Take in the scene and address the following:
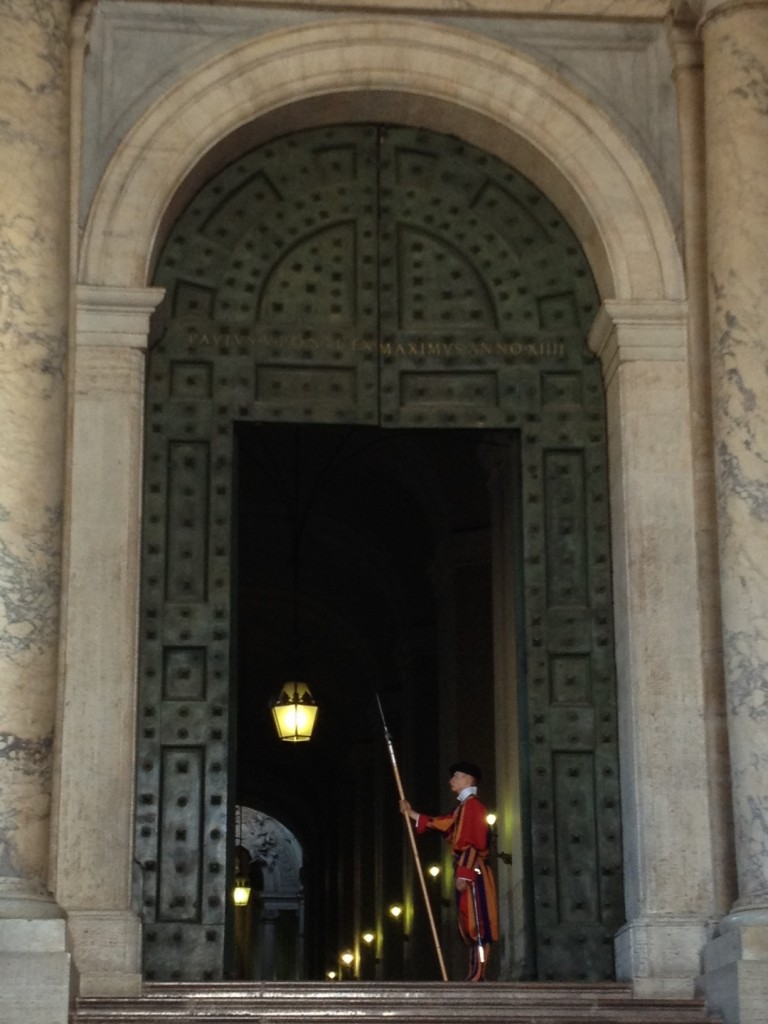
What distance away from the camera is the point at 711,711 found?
35.7 feet

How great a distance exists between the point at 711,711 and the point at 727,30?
3.71 m

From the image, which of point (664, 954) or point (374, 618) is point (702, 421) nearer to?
point (664, 954)

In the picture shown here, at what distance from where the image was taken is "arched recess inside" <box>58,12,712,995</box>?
11211 mm

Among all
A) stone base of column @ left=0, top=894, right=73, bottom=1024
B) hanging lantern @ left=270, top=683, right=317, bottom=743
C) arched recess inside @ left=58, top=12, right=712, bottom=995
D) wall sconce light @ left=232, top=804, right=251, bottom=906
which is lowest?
stone base of column @ left=0, top=894, right=73, bottom=1024

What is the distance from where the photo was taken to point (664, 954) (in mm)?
10469

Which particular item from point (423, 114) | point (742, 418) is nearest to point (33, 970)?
point (742, 418)

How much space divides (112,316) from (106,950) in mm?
3366

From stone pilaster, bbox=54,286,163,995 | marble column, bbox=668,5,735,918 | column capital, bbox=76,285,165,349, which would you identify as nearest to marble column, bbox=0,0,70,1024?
column capital, bbox=76,285,165,349

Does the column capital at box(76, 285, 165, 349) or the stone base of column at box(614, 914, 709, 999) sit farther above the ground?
the column capital at box(76, 285, 165, 349)

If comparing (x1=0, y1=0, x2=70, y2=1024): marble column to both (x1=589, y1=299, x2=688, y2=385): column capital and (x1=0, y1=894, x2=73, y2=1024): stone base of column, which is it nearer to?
(x1=0, y1=894, x2=73, y2=1024): stone base of column

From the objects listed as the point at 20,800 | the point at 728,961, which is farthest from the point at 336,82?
the point at 728,961

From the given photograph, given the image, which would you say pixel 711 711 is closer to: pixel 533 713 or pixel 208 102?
pixel 533 713

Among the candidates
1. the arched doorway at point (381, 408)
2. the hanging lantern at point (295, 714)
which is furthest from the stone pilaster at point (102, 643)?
the hanging lantern at point (295, 714)

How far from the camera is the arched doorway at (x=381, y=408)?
11.1 metres
